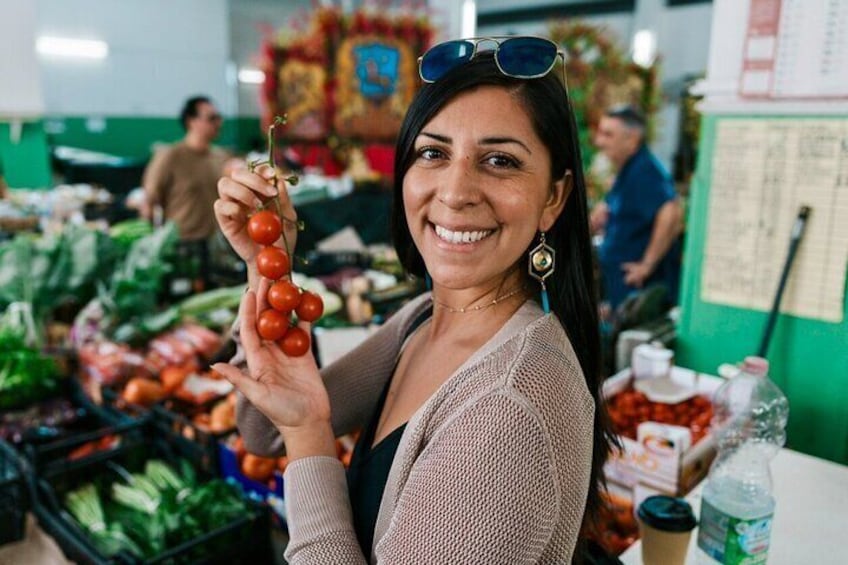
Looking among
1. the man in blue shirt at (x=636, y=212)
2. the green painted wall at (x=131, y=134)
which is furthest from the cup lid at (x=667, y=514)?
the green painted wall at (x=131, y=134)

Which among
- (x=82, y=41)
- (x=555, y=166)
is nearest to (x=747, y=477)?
(x=555, y=166)

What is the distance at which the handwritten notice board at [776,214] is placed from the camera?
2273mm

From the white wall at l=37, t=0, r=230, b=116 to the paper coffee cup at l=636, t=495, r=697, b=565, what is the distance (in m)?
12.6

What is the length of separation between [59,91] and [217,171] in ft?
28.6

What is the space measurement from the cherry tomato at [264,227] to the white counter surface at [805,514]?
3.33 feet

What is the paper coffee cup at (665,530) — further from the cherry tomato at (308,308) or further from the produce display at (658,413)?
the cherry tomato at (308,308)

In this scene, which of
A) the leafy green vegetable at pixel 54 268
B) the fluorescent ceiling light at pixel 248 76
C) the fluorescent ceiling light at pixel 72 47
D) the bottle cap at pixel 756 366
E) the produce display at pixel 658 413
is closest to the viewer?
the bottle cap at pixel 756 366

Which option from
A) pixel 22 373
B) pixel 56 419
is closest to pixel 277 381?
pixel 56 419

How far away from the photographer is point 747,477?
1657 mm

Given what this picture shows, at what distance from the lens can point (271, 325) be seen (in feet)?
3.92

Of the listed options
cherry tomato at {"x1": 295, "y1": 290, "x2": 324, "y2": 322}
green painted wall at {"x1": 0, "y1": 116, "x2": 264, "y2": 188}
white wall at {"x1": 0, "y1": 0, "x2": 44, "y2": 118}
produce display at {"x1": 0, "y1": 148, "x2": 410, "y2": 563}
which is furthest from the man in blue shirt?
green painted wall at {"x1": 0, "y1": 116, "x2": 264, "y2": 188}

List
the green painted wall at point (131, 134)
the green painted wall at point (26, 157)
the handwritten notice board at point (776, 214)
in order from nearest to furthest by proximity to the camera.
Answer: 1. the handwritten notice board at point (776, 214)
2. the green painted wall at point (26, 157)
3. the green painted wall at point (131, 134)

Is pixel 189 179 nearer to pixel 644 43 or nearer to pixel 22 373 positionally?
pixel 22 373

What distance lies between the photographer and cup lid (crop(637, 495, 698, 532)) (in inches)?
54.3
